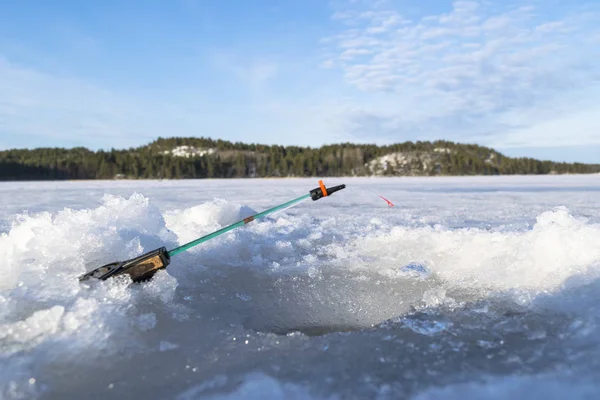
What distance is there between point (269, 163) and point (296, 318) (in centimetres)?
11759

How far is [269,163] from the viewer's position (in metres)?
120

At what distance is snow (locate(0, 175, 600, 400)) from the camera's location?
2518 millimetres

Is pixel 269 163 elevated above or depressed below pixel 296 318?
above

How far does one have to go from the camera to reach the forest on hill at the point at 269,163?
103 m

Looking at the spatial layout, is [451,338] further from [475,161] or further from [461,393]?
[475,161]

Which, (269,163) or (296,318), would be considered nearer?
(296,318)

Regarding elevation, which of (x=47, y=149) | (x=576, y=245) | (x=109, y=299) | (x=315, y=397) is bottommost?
(x=315, y=397)

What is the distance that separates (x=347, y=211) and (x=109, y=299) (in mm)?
8372

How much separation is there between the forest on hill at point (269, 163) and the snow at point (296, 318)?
99.1 metres

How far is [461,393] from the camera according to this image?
7.73 ft

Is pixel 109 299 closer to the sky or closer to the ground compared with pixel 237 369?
closer to the sky

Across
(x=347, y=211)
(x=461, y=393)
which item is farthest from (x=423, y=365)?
(x=347, y=211)

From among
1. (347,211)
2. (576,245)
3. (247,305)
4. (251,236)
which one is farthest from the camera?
(347,211)

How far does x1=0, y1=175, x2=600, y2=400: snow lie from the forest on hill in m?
99.1
